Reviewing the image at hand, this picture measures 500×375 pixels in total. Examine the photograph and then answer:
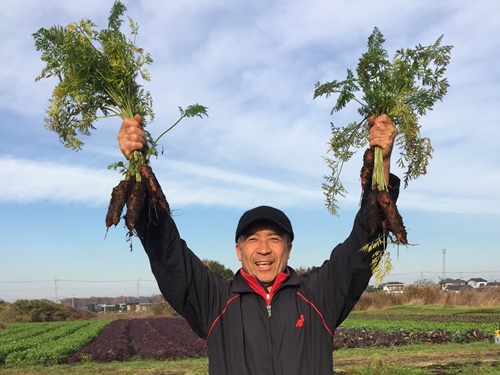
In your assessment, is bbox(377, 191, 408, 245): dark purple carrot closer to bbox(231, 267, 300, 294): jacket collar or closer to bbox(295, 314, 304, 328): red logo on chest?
bbox(231, 267, 300, 294): jacket collar

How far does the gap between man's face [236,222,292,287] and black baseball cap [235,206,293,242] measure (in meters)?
0.05

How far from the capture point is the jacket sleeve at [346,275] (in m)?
2.60

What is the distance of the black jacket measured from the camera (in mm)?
2438

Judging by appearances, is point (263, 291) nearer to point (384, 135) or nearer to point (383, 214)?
point (383, 214)

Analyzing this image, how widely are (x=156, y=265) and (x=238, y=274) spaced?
1.54 feet

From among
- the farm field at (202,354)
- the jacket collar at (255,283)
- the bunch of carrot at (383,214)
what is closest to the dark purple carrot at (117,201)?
the jacket collar at (255,283)

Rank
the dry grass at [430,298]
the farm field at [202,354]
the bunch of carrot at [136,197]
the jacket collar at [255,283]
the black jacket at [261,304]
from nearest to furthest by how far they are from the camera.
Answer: the black jacket at [261,304] → the jacket collar at [255,283] → the bunch of carrot at [136,197] → the farm field at [202,354] → the dry grass at [430,298]

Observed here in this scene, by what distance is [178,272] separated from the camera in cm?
253

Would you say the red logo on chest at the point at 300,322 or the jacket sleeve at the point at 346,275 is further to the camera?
the jacket sleeve at the point at 346,275

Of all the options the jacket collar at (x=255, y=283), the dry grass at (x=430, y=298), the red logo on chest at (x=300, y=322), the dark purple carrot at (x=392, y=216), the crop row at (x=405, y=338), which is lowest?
the dry grass at (x=430, y=298)

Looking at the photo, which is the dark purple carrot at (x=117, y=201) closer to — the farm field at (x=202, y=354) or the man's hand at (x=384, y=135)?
the man's hand at (x=384, y=135)

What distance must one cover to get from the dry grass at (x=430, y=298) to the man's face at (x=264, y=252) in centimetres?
3210

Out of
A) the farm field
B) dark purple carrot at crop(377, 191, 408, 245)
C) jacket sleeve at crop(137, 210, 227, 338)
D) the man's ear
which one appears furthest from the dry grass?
jacket sleeve at crop(137, 210, 227, 338)

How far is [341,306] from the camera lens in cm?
266
